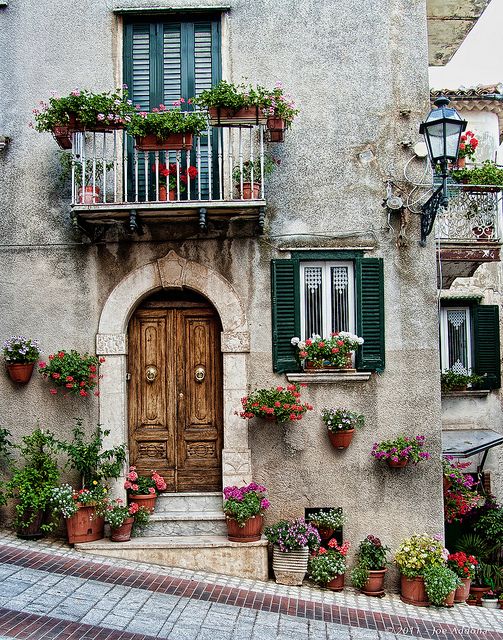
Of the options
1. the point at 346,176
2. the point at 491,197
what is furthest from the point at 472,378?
the point at 346,176

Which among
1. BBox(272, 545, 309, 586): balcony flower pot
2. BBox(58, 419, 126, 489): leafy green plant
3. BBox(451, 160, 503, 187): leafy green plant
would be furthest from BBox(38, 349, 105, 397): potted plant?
BBox(451, 160, 503, 187): leafy green plant

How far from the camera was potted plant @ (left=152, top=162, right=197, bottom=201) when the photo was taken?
8805mm

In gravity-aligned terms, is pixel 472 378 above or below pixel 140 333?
below

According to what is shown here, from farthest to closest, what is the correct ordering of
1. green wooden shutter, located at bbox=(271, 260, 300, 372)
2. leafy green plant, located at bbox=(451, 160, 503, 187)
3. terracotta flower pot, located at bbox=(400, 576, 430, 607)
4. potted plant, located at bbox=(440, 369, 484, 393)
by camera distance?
1. potted plant, located at bbox=(440, 369, 484, 393)
2. leafy green plant, located at bbox=(451, 160, 503, 187)
3. green wooden shutter, located at bbox=(271, 260, 300, 372)
4. terracotta flower pot, located at bbox=(400, 576, 430, 607)

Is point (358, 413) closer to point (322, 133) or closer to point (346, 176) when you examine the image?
point (346, 176)

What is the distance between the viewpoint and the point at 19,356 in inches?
354

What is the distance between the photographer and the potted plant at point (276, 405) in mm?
8727

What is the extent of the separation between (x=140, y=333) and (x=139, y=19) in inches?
167

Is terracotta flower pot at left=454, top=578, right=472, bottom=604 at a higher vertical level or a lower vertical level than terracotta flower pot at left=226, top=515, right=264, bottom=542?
lower

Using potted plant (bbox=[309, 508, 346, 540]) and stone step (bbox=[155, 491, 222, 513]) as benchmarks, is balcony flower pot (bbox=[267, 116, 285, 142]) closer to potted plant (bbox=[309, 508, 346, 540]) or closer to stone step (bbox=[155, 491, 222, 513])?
stone step (bbox=[155, 491, 222, 513])

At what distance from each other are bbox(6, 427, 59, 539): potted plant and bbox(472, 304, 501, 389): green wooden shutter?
7.50m

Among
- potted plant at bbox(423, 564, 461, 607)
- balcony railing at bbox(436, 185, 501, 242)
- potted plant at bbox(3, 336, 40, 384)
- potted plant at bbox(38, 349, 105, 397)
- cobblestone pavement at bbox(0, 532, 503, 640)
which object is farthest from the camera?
balcony railing at bbox(436, 185, 501, 242)

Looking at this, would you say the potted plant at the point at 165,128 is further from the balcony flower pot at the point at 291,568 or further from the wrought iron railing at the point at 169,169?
the balcony flower pot at the point at 291,568

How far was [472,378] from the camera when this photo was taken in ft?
40.9
